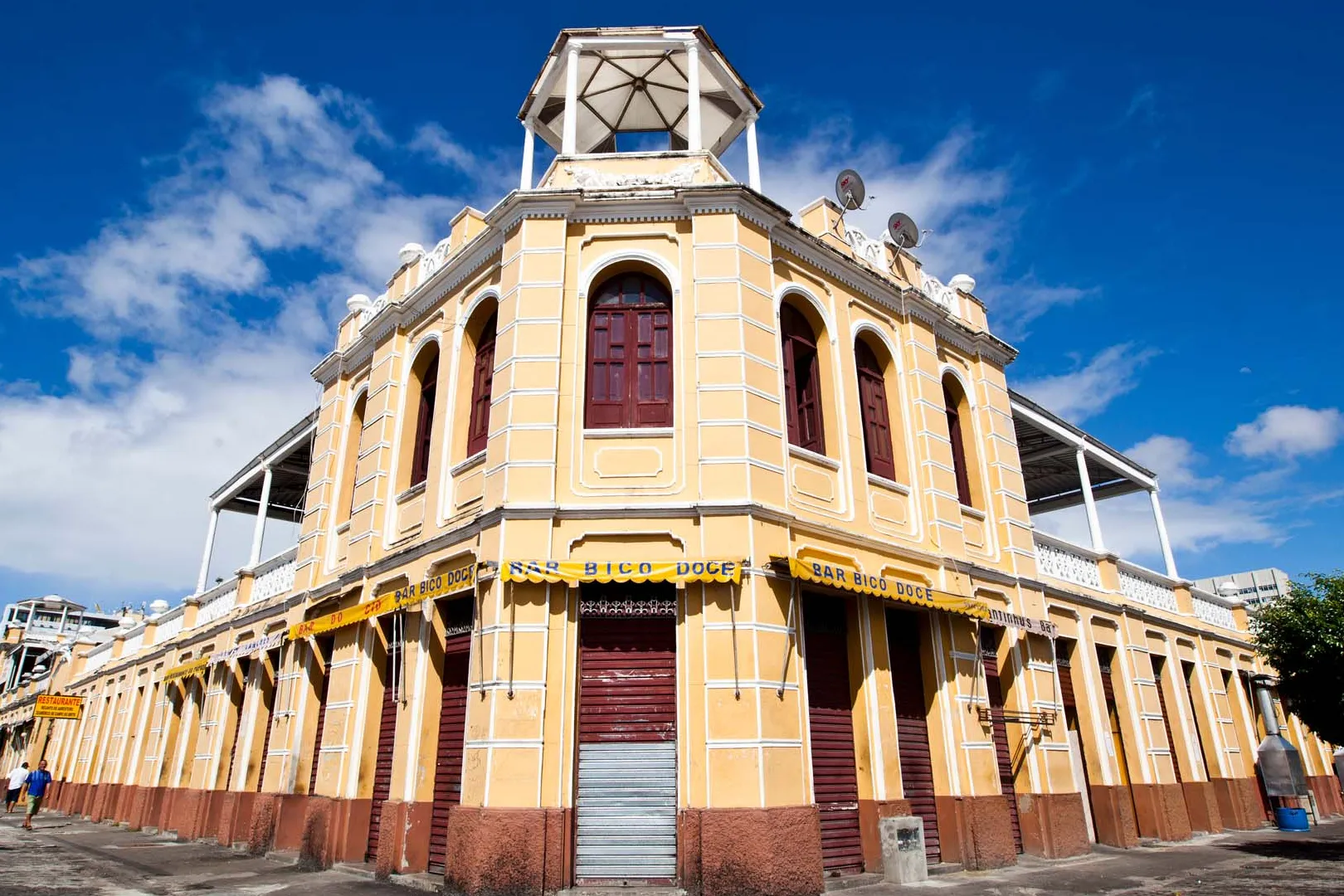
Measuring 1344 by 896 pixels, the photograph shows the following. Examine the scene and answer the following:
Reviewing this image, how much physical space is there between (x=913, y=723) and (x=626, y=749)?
5240mm

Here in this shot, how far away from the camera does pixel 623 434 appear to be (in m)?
12.1

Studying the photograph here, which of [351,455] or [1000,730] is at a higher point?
[351,455]

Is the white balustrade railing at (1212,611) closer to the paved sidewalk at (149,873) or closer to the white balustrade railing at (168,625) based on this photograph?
the paved sidewalk at (149,873)

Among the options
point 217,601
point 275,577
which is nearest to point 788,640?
point 275,577

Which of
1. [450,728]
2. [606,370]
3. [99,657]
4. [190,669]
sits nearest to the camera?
[450,728]

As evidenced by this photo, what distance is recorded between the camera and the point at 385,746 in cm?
1391

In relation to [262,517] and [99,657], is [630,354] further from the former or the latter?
[99,657]

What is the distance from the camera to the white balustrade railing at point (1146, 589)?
20.8m

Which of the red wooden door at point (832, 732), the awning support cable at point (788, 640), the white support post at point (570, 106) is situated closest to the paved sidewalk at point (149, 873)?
the awning support cable at point (788, 640)

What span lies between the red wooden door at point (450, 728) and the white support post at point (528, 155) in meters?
7.44

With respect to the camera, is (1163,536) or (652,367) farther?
(1163,536)

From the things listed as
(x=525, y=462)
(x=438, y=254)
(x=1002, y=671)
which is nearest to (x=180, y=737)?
(x=438, y=254)

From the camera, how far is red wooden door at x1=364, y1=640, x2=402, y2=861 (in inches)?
527

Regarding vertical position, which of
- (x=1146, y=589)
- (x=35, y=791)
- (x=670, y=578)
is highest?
(x=1146, y=589)
